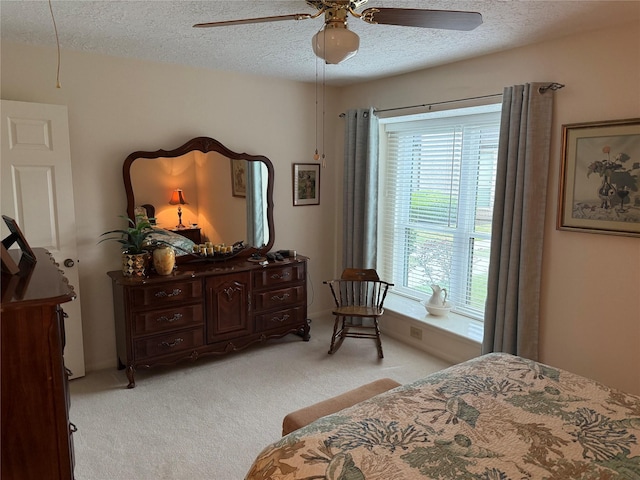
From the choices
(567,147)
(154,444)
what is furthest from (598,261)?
(154,444)

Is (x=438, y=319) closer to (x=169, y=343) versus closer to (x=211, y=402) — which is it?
(x=211, y=402)

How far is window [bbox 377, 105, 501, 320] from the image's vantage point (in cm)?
373

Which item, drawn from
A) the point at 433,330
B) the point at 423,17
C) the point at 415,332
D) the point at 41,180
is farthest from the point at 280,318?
the point at 423,17

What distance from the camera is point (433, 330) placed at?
12.6 feet

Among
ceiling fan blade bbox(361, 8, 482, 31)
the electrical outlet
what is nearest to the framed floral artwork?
ceiling fan blade bbox(361, 8, 482, 31)

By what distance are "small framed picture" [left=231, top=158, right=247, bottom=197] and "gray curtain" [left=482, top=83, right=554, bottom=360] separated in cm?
216

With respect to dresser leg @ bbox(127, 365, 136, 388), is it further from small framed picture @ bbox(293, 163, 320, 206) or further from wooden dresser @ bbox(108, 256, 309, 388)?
small framed picture @ bbox(293, 163, 320, 206)

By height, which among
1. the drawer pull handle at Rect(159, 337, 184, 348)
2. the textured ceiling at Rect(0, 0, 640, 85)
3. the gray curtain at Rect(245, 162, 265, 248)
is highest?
the textured ceiling at Rect(0, 0, 640, 85)

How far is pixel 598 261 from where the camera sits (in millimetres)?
2732

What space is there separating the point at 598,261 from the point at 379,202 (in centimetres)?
212

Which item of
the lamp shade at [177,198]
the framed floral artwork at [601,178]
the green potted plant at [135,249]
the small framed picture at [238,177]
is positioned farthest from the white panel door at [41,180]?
the framed floral artwork at [601,178]

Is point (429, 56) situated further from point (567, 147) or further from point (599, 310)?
point (599, 310)

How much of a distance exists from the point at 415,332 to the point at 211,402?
192cm

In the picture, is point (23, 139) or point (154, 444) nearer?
point (154, 444)
